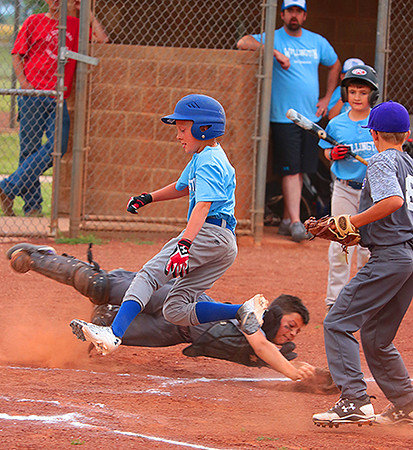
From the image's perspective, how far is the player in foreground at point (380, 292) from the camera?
3969mm

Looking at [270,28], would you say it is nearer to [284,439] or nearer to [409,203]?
[409,203]

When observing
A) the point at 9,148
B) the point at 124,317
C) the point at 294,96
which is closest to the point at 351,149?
the point at 124,317

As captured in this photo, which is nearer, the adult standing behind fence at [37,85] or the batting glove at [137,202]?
the batting glove at [137,202]

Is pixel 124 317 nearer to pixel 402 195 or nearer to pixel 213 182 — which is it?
pixel 213 182

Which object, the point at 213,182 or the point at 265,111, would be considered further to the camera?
the point at 265,111

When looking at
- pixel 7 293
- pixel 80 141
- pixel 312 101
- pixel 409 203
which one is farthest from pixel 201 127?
pixel 312 101

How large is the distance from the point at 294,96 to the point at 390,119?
5.78 meters

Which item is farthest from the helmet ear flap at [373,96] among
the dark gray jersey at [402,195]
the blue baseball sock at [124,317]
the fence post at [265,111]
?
the fence post at [265,111]

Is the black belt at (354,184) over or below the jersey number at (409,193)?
below

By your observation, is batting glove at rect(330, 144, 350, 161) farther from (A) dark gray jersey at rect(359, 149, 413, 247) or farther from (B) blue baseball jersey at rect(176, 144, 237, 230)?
(A) dark gray jersey at rect(359, 149, 413, 247)

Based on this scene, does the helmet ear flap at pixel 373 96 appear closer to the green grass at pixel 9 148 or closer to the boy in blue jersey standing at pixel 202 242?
the boy in blue jersey standing at pixel 202 242

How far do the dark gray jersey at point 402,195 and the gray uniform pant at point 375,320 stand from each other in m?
0.05

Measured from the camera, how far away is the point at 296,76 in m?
9.80

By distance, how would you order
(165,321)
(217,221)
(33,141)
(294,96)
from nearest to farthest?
(217,221) < (165,321) < (33,141) < (294,96)
